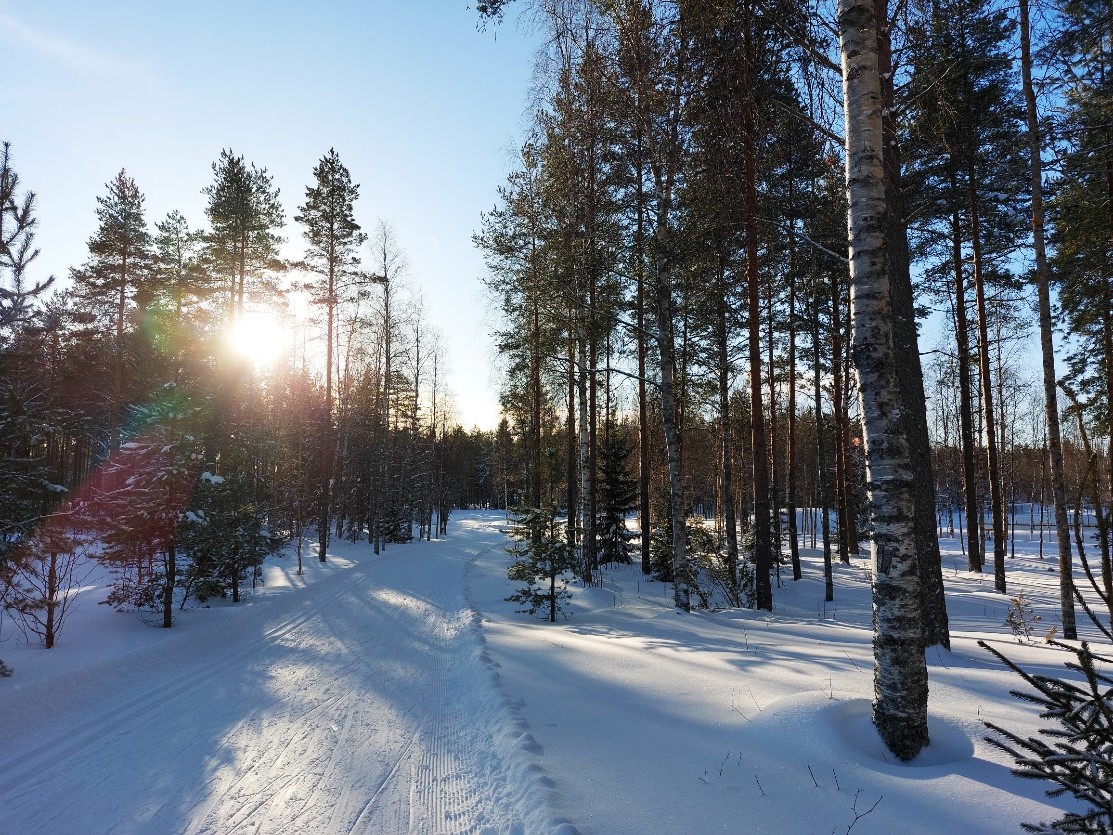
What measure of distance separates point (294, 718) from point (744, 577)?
33.3ft

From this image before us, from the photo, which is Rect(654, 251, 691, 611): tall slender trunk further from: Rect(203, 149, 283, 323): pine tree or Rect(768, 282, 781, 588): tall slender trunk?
Rect(203, 149, 283, 323): pine tree

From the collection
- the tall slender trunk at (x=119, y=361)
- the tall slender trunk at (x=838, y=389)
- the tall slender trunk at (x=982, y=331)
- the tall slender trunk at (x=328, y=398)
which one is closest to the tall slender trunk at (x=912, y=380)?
the tall slender trunk at (x=982, y=331)

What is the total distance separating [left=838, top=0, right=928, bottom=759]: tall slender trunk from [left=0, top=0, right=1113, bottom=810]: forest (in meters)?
0.02

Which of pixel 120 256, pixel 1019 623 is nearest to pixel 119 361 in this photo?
pixel 120 256

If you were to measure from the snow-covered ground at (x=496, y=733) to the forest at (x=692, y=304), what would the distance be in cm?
62

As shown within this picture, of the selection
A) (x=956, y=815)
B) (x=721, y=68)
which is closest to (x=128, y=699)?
(x=956, y=815)

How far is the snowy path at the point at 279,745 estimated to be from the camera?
12.8ft

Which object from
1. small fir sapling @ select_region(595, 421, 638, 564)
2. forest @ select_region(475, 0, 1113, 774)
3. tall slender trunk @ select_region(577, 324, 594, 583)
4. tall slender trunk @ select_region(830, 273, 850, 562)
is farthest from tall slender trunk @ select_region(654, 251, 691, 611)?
small fir sapling @ select_region(595, 421, 638, 564)

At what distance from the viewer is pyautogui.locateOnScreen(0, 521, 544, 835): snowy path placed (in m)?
3.89

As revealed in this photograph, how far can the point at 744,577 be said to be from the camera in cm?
1273

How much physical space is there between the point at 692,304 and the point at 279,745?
543 inches

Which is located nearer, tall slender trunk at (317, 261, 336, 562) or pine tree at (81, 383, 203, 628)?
pine tree at (81, 383, 203, 628)

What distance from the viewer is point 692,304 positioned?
606 inches

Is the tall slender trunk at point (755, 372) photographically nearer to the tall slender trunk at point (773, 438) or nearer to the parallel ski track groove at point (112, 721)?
the tall slender trunk at point (773, 438)
